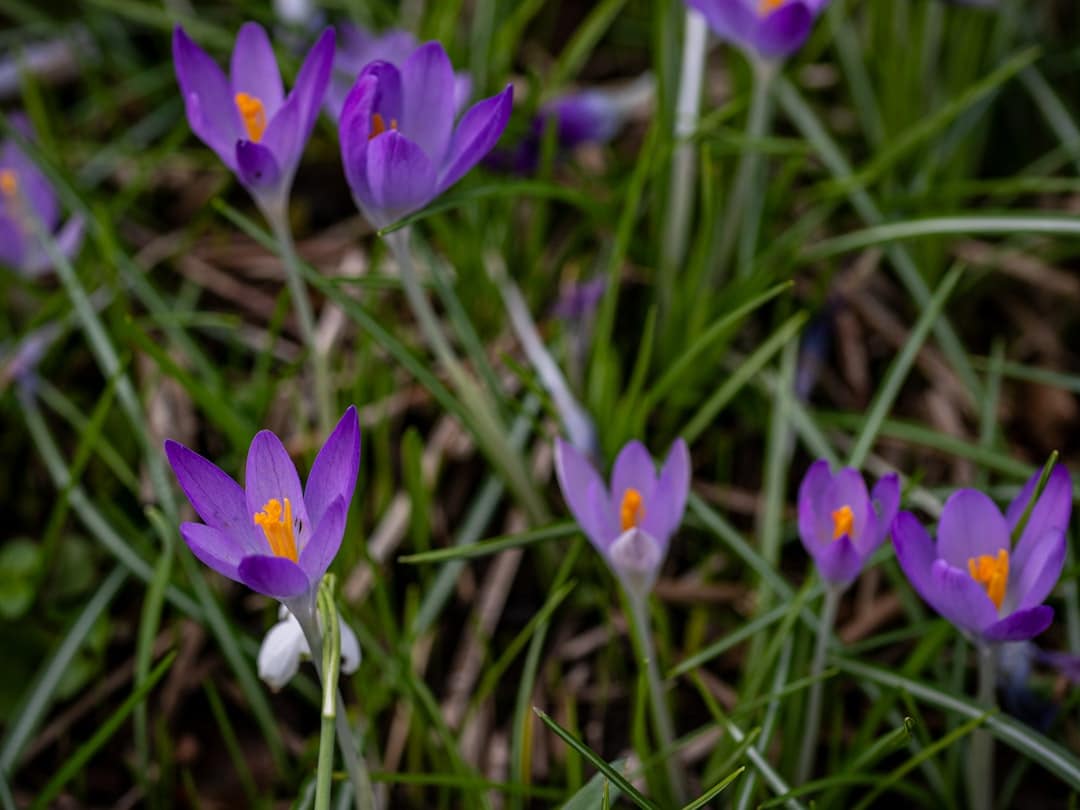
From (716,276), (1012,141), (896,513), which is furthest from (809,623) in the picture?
(1012,141)

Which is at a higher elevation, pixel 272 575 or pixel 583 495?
pixel 272 575

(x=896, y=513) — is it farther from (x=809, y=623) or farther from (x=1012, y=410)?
(x=1012, y=410)

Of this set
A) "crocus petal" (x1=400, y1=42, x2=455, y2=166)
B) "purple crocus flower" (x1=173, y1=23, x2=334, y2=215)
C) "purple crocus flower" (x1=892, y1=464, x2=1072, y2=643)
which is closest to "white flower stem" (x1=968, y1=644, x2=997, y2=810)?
"purple crocus flower" (x1=892, y1=464, x2=1072, y2=643)

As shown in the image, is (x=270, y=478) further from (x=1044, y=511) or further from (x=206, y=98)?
(x=1044, y=511)

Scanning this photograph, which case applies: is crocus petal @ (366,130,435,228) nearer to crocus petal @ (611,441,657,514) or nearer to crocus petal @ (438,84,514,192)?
crocus petal @ (438,84,514,192)

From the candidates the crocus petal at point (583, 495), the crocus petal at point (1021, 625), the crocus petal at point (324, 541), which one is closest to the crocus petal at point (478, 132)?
the crocus petal at point (583, 495)

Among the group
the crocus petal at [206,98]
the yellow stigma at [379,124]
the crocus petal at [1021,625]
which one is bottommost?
the crocus petal at [1021,625]

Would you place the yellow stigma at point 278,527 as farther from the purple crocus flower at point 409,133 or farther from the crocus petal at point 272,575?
the purple crocus flower at point 409,133

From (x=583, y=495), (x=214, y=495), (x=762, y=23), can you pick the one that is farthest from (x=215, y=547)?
(x=762, y=23)
